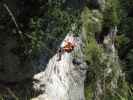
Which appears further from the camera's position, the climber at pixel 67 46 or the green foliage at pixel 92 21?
the green foliage at pixel 92 21

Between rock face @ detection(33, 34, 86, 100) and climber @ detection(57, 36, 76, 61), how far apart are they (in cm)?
5

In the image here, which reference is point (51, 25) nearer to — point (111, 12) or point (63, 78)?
point (63, 78)

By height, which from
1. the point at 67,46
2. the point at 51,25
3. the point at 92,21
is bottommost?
the point at 67,46

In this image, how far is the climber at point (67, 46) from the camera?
6.18m

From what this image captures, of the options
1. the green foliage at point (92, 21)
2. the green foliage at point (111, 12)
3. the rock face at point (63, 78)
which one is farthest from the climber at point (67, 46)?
the green foliage at point (111, 12)

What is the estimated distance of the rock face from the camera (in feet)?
20.2

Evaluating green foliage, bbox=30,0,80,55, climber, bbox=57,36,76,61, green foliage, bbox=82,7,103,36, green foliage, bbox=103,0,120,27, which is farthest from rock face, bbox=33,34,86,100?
green foliage, bbox=103,0,120,27

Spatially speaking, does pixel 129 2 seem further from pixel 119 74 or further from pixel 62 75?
pixel 62 75

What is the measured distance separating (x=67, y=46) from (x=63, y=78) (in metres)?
0.53

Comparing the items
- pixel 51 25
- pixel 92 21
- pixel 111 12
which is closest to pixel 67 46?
pixel 51 25

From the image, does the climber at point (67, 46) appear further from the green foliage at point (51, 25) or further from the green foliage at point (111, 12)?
the green foliage at point (111, 12)

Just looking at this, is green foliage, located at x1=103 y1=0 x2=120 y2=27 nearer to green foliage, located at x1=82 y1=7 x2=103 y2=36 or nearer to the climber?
green foliage, located at x1=82 y1=7 x2=103 y2=36

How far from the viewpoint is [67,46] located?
6.20 meters

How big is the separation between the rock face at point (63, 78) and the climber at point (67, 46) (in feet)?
0.16
